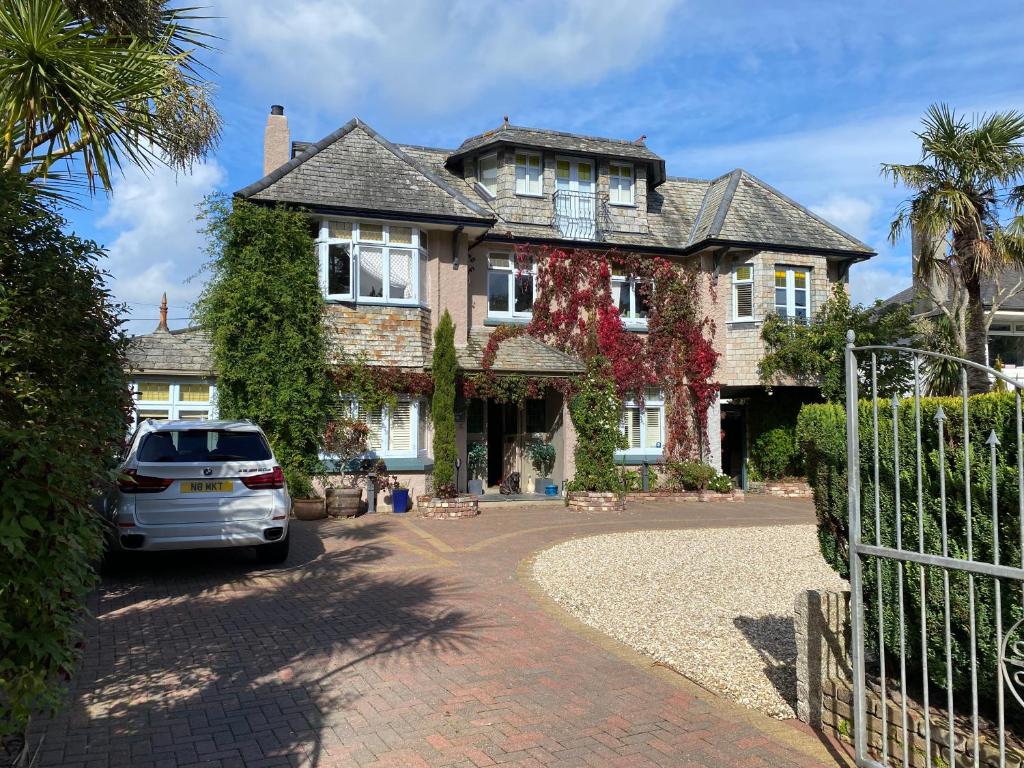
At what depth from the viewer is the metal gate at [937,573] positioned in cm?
370

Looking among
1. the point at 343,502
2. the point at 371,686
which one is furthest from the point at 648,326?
the point at 371,686

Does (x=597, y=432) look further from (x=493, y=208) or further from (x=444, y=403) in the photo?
(x=493, y=208)

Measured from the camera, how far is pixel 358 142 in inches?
727

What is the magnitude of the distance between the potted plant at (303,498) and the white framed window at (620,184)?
11.0 m

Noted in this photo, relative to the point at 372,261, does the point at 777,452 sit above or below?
below

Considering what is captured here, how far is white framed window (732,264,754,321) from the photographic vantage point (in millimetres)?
20406

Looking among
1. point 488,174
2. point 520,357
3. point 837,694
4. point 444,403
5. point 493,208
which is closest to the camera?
point 837,694

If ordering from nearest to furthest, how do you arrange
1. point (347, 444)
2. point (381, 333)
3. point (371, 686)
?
point (371, 686), point (347, 444), point (381, 333)

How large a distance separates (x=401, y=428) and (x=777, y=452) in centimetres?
1072

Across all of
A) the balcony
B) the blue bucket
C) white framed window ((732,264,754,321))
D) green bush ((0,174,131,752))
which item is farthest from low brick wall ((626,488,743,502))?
green bush ((0,174,131,752))

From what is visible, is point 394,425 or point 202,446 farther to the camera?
point 394,425

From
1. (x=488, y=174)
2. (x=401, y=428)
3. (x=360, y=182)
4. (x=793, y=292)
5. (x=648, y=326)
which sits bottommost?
(x=401, y=428)

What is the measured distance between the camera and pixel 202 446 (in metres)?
9.42

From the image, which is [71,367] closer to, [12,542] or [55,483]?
[55,483]
